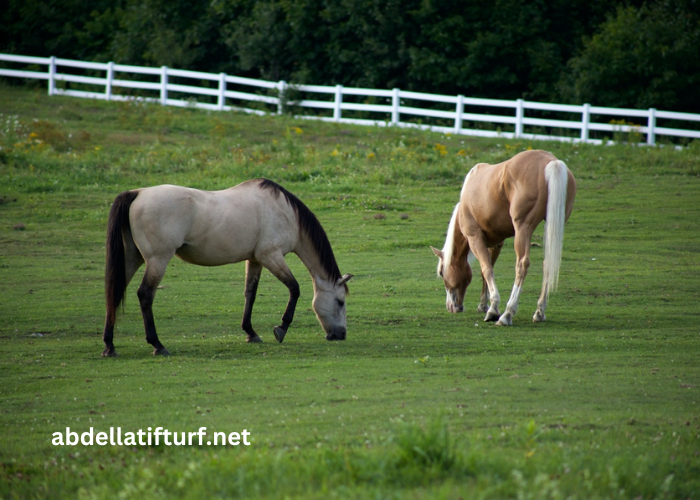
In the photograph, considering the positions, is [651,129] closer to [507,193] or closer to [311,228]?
[507,193]

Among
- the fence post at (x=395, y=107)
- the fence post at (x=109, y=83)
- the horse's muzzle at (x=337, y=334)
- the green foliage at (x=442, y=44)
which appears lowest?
the horse's muzzle at (x=337, y=334)

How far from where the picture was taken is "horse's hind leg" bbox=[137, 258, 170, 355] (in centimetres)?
834

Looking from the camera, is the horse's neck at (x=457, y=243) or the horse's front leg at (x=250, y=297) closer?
the horse's front leg at (x=250, y=297)

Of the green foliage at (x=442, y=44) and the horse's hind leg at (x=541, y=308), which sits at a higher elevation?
the green foliage at (x=442, y=44)

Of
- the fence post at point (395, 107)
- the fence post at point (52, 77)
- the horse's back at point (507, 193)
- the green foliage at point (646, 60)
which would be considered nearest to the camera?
the horse's back at point (507, 193)

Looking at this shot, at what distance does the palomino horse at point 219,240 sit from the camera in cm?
830

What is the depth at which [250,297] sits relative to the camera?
928 centimetres

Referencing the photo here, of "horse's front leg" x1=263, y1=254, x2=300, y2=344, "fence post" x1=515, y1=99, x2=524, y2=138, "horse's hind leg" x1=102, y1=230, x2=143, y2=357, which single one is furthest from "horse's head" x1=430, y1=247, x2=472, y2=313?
"fence post" x1=515, y1=99, x2=524, y2=138

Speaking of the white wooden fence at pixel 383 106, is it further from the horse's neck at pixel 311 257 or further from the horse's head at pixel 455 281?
the horse's neck at pixel 311 257

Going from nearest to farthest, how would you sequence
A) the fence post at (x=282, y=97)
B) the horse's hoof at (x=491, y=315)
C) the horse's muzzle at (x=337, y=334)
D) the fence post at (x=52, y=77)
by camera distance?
the horse's muzzle at (x=337, y=334) → the horse's hoof at (x=491, y=315) → the fence post at (x=282, y=97) → the fence post at (x=52, y=77)

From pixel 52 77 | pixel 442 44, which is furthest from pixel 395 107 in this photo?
pixel 52 77

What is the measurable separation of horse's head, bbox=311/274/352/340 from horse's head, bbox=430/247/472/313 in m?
2.20

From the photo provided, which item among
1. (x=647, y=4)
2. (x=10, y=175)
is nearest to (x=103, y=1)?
(x=10, y=175)

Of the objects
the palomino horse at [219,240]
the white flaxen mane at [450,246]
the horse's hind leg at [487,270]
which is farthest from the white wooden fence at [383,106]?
the palomino horse at [219,240]
